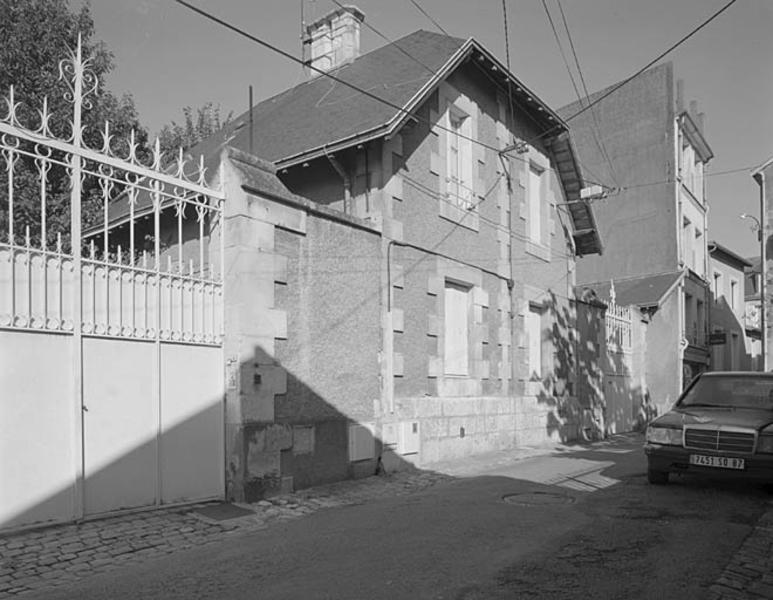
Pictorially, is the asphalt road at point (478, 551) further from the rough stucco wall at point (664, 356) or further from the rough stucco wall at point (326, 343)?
the rough stucco wall at point (664, 356)

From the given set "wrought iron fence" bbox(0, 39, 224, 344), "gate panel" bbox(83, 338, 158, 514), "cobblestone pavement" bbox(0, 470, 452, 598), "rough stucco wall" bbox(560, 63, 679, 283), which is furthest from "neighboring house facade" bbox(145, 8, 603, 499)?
"rough stucco wall" bbox(560, 63, 679, 283)

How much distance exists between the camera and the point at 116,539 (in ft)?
18.6

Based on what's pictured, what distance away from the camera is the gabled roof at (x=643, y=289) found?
21.0 metres

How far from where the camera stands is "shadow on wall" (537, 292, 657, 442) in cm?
1495

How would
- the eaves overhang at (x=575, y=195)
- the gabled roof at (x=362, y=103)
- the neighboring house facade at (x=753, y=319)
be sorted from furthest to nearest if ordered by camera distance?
the neighboring house facade at (x=753, y=319) < the eaves overhang at (x=575, y=195) < the gabled roof at (x=362, y=103)

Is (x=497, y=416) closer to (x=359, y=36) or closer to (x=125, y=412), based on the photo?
(x=125, y=412)

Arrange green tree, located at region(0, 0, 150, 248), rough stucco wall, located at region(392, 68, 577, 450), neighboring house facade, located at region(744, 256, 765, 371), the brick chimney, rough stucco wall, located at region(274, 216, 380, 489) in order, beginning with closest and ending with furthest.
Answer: rough stucco wall, located at region(274, 216, 380, 489), rough stucco wall, located at region(392, 68, 577, 450), green tree, located at region(0, 0, 150, 248), the brick chimney, neighboring house facade, located at region(744, 256, 765, 371)

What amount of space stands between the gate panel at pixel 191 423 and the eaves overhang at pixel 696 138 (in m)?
21.9

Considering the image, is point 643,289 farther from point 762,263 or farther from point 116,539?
point 116,539

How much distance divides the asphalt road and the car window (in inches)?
47.2

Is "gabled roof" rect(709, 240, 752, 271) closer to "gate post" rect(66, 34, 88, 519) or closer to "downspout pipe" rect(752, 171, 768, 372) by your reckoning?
"downspout pipe" rect(752, 171, 768, 372)

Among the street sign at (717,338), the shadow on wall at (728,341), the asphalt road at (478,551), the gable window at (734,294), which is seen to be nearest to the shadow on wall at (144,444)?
the asphalt road at (478,551)

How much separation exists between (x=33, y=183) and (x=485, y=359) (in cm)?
847

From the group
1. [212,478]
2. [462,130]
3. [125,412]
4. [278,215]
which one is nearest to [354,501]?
[212,478]
